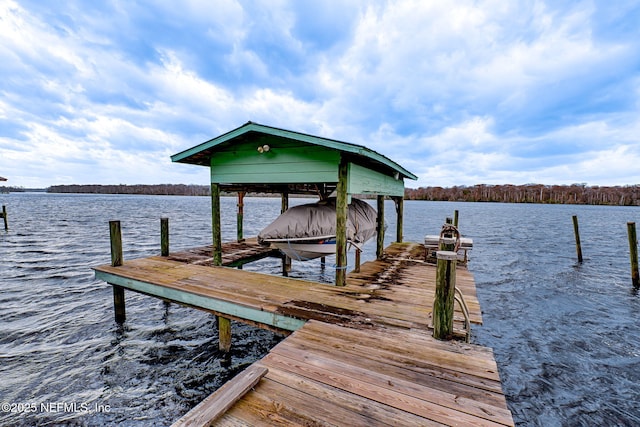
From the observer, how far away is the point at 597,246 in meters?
23.5

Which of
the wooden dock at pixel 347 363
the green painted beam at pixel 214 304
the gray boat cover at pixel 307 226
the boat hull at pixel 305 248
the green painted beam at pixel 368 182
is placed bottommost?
the green painted beam at pixel 214 304

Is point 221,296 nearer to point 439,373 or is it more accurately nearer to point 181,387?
point 181,387

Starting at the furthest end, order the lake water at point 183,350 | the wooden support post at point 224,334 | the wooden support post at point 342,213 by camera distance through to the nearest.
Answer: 1. the wooden support post at point 224,334
2. the wooden support post at point 342,213
3. the lake water at point 183,350

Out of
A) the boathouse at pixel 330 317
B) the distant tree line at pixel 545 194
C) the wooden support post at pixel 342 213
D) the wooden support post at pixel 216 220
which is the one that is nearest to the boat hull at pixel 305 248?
the boathouse at pixel 330 317

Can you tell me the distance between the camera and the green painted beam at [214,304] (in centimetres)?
510

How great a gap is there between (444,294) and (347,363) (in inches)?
63.9

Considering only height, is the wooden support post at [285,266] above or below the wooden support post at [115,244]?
below

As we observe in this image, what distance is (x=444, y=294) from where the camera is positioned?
13.0 ft

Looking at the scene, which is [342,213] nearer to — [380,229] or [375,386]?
[375,386]

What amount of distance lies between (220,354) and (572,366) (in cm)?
859

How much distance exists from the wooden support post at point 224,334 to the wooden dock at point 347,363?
0.96 metres

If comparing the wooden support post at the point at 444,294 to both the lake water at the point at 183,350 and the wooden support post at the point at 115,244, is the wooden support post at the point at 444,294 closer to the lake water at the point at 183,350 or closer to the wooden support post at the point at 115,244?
the lake water at the point at 183,350

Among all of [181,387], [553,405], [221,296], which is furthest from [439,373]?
[181,387]

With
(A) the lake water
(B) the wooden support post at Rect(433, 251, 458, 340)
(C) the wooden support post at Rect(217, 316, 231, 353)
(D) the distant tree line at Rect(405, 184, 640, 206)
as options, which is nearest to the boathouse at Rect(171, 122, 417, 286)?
(C) the wooden support post at Rect(217, 316, 231, 353)
